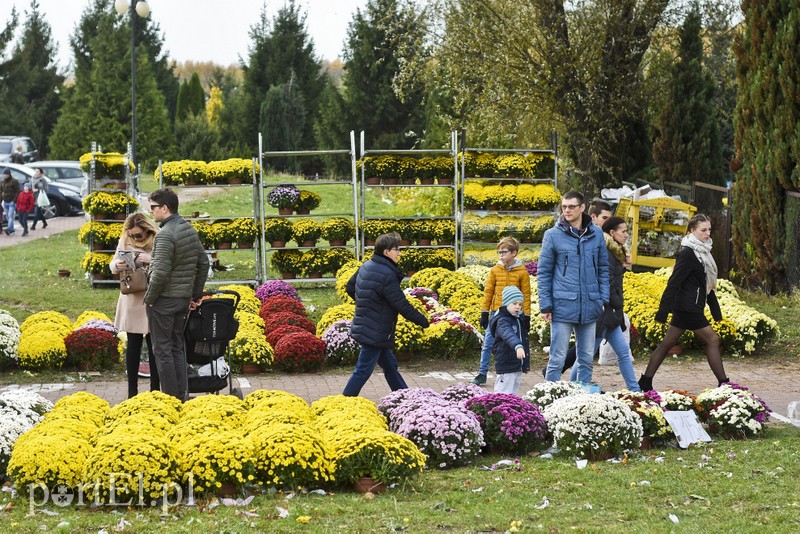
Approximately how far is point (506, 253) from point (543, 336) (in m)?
3.49

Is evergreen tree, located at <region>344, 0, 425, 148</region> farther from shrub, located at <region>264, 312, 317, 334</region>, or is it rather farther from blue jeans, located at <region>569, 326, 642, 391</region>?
blue jeans, located at <region>569, 326, 642, 391</region>

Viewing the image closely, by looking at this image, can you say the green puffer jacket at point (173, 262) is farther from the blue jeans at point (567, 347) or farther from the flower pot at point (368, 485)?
the blue jeans at point (567, 347)

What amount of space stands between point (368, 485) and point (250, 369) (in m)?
5.27

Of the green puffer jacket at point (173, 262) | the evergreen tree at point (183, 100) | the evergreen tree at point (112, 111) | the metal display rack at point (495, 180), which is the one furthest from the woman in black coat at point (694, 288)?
the evergreen tree at point (183, 100)

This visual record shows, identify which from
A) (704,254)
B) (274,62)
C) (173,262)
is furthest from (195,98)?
(173,262)

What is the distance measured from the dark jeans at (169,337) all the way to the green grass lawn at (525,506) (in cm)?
225

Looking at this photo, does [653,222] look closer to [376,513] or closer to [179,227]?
[179,227]

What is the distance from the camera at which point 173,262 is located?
9.03 metres

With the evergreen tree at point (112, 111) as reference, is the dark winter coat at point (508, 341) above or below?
below

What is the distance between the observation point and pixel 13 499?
6.84m

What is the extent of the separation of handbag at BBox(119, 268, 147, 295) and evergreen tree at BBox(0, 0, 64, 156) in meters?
50.2

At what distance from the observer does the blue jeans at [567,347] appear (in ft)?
31.6

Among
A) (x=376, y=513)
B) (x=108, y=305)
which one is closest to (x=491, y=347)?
(x=376, y=513)

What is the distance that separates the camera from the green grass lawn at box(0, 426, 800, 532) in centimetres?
606
